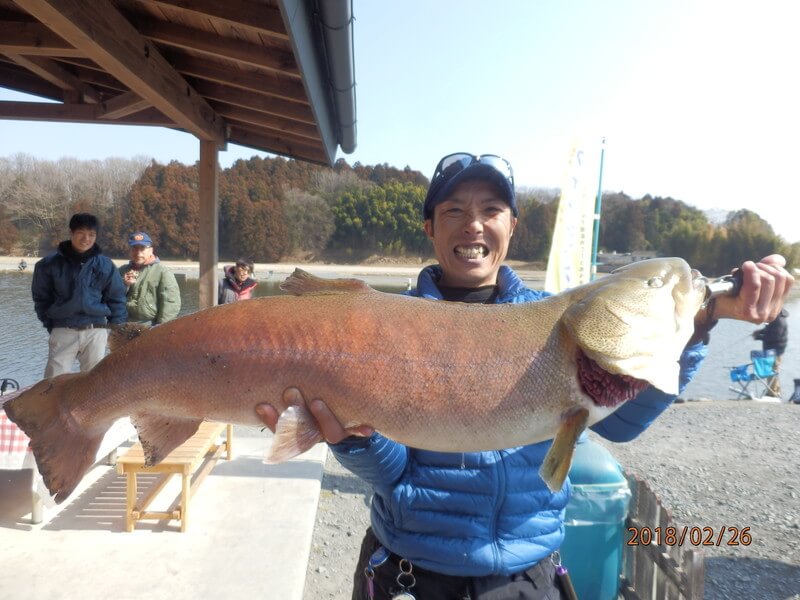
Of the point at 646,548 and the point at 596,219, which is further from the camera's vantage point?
the point at 596,219

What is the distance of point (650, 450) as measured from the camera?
7160 millimetres

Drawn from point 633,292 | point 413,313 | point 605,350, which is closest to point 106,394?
point 413,313

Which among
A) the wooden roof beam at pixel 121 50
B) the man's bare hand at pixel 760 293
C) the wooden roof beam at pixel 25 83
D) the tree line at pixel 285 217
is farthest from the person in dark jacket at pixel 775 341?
the wooden roof beam at pixel 25 83

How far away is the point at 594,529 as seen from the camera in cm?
347

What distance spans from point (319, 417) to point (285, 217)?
39142mm

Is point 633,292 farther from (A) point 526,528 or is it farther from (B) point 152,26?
(B) point 152,26

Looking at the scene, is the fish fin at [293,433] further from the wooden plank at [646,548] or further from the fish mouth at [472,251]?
the wooden plank at [646,548]

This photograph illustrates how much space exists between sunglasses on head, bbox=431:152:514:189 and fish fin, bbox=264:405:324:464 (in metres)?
1.28

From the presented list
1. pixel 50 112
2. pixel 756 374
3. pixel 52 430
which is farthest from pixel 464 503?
pixel 756 374

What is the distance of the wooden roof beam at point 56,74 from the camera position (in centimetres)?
519

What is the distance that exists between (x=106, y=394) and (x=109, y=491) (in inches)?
157

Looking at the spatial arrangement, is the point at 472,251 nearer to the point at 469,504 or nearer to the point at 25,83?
the point at 469,504

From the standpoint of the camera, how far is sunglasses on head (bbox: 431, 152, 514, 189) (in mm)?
2459

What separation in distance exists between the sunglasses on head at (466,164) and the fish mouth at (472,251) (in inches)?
12.5
